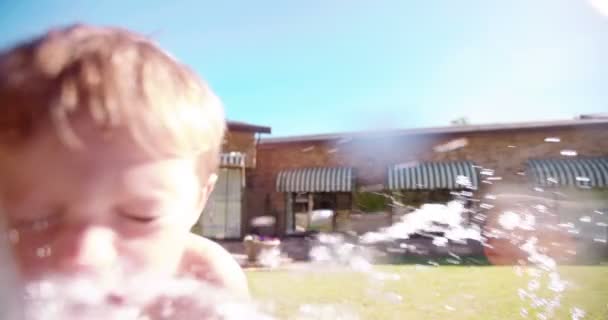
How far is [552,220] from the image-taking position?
3.08 metres

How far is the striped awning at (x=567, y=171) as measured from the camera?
19.8ft

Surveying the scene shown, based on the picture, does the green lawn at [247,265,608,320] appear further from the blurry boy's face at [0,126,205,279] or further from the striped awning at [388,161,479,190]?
the striped awning at [388,161,479,190]

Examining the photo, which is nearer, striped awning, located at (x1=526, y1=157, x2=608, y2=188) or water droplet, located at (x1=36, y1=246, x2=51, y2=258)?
water droplet, located at (x1=36, y1=246, x2=51, y2=258)

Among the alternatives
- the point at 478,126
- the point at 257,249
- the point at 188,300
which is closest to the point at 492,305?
the point at 188,300

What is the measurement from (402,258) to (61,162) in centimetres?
399

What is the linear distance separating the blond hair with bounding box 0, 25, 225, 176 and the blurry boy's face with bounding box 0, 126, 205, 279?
3cm

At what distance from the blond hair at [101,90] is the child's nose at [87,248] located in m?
0.13

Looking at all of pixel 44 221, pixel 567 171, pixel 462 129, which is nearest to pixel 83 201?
pixel 44 221

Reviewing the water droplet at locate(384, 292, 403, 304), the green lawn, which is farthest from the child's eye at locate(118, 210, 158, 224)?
the water droplet at locate(384, 292, 403, 304)

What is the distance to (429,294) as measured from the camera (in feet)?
11.1

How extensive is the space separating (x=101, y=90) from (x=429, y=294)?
3.09 metres

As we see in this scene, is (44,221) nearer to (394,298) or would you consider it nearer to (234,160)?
(394,298)

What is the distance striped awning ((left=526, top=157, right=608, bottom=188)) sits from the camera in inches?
238

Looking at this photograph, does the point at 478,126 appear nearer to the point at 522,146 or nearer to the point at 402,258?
the point at 522,146
